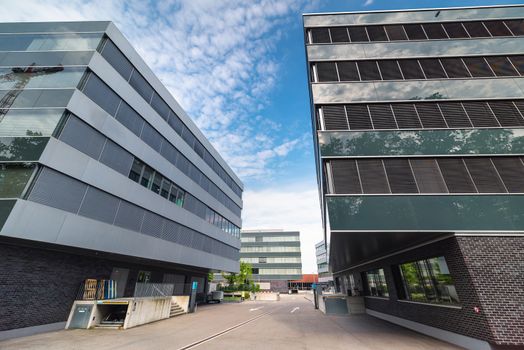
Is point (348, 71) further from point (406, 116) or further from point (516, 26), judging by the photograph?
point (516, 26)

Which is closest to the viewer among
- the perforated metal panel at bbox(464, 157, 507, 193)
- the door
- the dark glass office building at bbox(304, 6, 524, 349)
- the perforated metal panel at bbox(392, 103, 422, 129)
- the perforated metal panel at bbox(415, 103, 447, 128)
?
the dark glass office building at bbox(304, 6, 524, 349)

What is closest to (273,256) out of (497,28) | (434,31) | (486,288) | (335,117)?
(335,117)

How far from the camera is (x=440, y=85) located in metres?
12.9

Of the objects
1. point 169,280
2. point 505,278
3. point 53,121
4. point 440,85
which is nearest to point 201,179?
point 169,280

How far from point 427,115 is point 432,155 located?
2645mm

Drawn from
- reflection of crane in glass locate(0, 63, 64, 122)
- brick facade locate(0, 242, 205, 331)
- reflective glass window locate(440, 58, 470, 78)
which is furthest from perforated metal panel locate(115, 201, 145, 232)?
reflective glass window locate(440, 58, 470, 78)

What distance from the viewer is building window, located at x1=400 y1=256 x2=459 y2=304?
10.5m

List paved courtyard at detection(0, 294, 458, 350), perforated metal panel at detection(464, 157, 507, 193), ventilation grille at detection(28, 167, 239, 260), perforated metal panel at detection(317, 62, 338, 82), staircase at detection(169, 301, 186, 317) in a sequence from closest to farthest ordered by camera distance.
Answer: paved courtyard at detection(0, 294, 458, 350), perforated metal panel at detection(464, 157, 507, 193), ventilation grille at detection(28, 167, 239, 260), perforated metal panel at detection(317, 62, 338, 82), staircase at detection(169, 301, 186, 317)

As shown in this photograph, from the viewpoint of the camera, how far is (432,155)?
1093cm

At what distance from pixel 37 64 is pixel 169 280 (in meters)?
21.8

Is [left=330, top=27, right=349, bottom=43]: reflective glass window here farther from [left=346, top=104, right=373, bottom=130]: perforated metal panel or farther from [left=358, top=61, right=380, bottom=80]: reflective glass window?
[left=346, top=104, right=373, bottom=130]: perforated metal panel

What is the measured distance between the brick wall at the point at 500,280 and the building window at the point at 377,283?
9.19 m

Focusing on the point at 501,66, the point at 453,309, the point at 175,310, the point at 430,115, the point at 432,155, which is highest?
the point at 501,66

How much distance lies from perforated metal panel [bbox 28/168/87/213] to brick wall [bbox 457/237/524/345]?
1891 cm
